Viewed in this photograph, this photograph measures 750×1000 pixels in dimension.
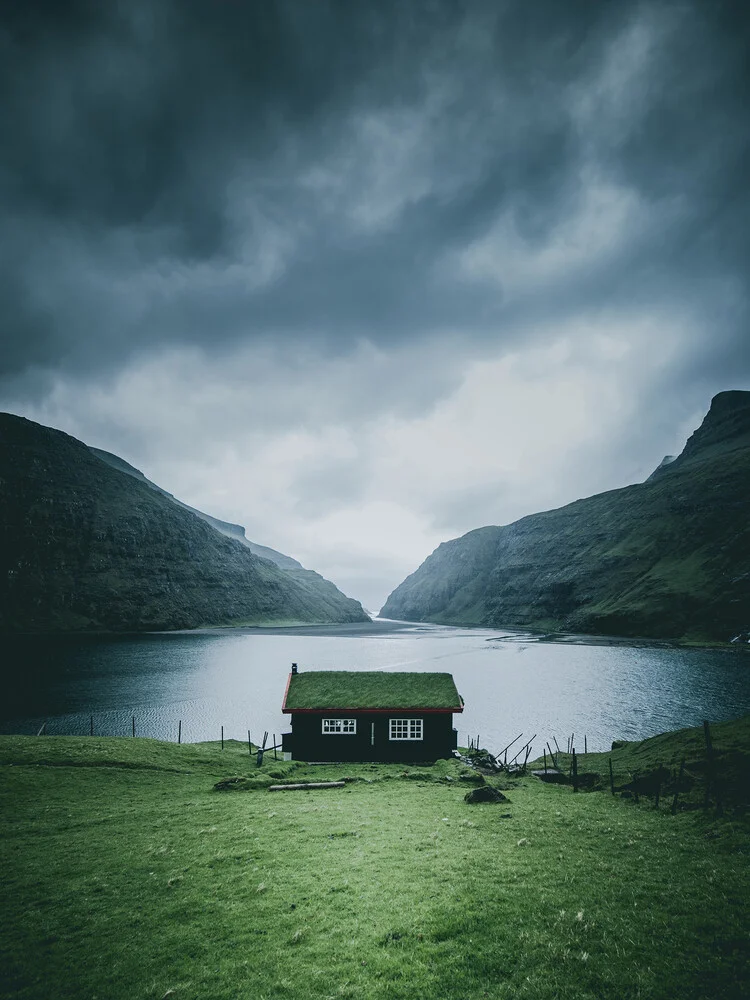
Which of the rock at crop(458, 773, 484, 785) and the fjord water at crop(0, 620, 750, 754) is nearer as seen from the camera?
the rock at crop(458, 773, 484, 785)

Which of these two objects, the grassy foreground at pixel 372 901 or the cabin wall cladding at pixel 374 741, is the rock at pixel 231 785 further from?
the cabin wall cladding at pixel 374 741

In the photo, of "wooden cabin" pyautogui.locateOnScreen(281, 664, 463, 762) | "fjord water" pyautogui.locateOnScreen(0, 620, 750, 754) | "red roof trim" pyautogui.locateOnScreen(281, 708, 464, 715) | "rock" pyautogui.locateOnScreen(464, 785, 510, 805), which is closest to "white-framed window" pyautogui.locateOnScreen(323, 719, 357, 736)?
"wooden cabin" pyautogui.locateOnScreen(281, 664, 463, 762)

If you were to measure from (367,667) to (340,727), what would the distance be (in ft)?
250

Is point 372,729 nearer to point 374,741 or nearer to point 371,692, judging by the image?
point 374,741

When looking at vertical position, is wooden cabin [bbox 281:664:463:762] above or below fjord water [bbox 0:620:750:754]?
above

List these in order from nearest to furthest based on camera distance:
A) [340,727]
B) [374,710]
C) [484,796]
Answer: [484,796] < [374,710] < [340,727]

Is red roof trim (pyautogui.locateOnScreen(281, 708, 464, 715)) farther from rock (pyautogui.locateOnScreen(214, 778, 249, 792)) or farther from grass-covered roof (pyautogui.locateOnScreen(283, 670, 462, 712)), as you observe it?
rock (pyautogui.locateOnScreen(214, 778, 249, 792))

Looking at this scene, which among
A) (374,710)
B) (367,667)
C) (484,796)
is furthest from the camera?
(367,667)

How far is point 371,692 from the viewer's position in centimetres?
4584

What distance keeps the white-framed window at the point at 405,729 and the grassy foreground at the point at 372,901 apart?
17591 mm

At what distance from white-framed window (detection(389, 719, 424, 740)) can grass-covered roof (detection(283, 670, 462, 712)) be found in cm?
169

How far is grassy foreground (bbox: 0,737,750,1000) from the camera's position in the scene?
36.0ft

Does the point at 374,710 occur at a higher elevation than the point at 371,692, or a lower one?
lower

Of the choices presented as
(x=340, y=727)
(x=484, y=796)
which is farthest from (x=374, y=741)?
(x=484, y=796)
